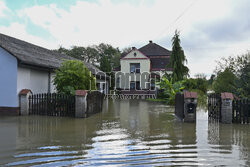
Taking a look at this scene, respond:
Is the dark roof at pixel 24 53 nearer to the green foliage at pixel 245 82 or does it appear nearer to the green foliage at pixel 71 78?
the green foliage at pixel 71 78

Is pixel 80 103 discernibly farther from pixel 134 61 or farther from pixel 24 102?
pixel 134 61

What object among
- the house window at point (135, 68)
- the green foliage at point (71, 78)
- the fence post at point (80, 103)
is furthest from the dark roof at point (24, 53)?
the house window at point (135, 68)

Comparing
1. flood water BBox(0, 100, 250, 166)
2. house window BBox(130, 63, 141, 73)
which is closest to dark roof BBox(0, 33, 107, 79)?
flood water BBox(0, 100, 250, 166)

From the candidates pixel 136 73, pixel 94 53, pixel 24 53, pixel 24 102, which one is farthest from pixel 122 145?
pixel 94 53

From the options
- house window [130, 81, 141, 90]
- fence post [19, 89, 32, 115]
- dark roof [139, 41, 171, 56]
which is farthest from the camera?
dark roof [139, 41, 171, 56]

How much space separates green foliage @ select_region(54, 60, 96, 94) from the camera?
12.2m

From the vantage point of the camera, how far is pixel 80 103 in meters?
10.5

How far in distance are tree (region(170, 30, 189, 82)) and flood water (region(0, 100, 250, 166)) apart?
50.6 ft

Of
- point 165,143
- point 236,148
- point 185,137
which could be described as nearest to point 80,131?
point 165,143

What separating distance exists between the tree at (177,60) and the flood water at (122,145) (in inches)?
608

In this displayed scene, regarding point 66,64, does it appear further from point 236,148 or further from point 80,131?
point 236,148

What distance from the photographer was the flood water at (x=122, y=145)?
4.70m

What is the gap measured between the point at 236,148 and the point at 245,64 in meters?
7.54

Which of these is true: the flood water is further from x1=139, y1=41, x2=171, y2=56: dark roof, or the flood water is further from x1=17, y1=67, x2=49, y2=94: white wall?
x1=139, y1=41, x2=171, y2=56: dark roof
